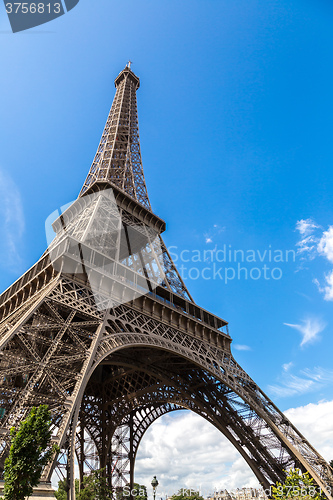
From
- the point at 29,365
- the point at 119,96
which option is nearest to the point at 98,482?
the point at 29,365

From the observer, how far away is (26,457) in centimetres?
1036

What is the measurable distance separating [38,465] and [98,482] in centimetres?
1574

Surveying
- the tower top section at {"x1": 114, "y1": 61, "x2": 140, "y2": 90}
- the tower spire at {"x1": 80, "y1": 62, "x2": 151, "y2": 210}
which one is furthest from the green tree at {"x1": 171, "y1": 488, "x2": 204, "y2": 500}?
the tower top section at {"x1": 114, "y1": 61, "x2": 140, "y2": 90}

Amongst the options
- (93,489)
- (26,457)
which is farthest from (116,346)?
(93,489)

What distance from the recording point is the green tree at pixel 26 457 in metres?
10.0

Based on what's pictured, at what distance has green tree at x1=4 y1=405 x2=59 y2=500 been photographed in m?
10.0
